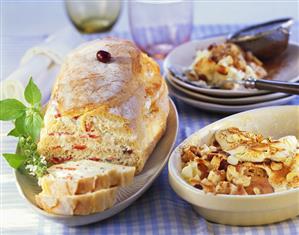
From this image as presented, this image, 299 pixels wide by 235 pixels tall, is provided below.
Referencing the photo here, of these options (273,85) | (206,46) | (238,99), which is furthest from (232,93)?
(206,46)

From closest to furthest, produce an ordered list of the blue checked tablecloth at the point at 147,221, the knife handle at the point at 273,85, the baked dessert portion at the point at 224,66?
the blue checked tablecloth at the point at 147,221 < the knife handle at the point at 273,85 < the baked dessert portion at the point at 224,66

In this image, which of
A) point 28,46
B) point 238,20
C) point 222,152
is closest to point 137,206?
point 222,152

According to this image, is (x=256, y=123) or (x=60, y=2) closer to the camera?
(x=256, y=123)

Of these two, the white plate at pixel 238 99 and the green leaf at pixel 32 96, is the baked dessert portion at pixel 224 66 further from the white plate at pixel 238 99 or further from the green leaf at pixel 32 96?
the green leaf at pixel 32 96

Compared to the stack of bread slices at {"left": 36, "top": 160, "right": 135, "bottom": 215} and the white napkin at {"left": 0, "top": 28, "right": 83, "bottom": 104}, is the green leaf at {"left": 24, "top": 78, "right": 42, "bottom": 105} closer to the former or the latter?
the stack of bread slices at {"left": 36, "top": 160, "right": 135, "bottom": 215}

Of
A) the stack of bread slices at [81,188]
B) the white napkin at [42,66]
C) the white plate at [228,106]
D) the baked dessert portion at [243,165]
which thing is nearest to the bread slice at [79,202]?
the stack of bread slices at [81,188]

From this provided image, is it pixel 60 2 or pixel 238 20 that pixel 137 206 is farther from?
pixel 60 2
